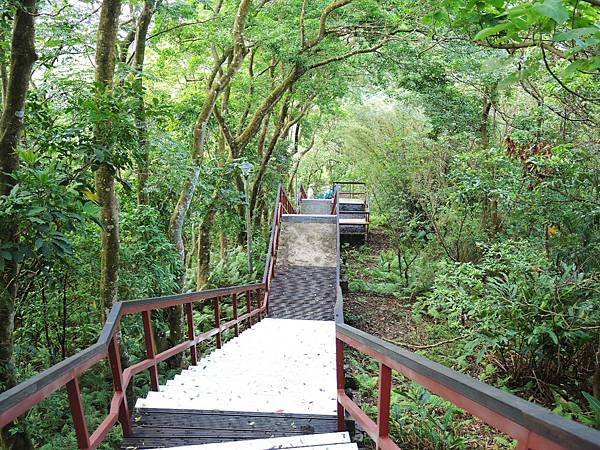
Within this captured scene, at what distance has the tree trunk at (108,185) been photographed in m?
4.61

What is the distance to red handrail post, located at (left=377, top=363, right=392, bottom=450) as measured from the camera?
2.45 meters

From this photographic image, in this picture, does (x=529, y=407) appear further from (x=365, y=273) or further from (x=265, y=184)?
(x=265, y=184)

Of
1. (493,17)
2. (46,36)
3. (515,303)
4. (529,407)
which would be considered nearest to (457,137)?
(515,303)

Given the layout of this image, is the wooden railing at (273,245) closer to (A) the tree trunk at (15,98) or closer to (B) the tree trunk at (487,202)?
(B) the tree trunk at (487,202)

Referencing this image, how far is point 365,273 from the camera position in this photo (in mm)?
15555

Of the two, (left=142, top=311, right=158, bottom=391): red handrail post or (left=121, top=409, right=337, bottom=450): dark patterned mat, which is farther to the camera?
(left=142, top=311, right=158, bottom=391): red handrail post

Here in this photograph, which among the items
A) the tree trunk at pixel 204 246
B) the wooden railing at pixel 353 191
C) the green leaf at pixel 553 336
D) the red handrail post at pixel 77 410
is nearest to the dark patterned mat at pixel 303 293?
the tree trunk at pixel 204 246

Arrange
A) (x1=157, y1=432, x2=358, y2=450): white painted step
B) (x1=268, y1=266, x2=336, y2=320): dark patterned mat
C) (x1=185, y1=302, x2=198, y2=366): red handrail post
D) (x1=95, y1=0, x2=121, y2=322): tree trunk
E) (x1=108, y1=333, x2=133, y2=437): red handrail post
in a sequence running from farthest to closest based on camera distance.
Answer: (x1=268, y1=266, x2=336, y2=320): dark patterned mat → (x1=185, y1=302, x2=198, y2=366): red handrail post → (x1=95, y1=0, x2=121, y2=322): tree trunk → (x1=108, y1=333, x2=133, y2=437): red handrail post → (x1=157, y1=432, x2=358, y2=450): white painted step

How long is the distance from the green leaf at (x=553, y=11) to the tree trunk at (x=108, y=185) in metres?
3.92

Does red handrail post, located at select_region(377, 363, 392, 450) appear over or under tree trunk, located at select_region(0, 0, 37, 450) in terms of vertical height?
under

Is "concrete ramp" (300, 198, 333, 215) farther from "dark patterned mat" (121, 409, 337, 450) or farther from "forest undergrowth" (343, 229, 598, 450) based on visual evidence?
"dark patterned mat" (121, 409, 337, 450)

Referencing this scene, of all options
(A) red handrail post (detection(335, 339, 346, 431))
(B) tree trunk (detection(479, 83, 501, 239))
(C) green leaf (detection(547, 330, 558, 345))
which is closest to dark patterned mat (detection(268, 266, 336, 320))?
(B) tree trunk (detection(479, 83, 501, 239))

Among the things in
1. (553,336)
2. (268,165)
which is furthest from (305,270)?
(553,336)

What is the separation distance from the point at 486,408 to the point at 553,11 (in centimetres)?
116
